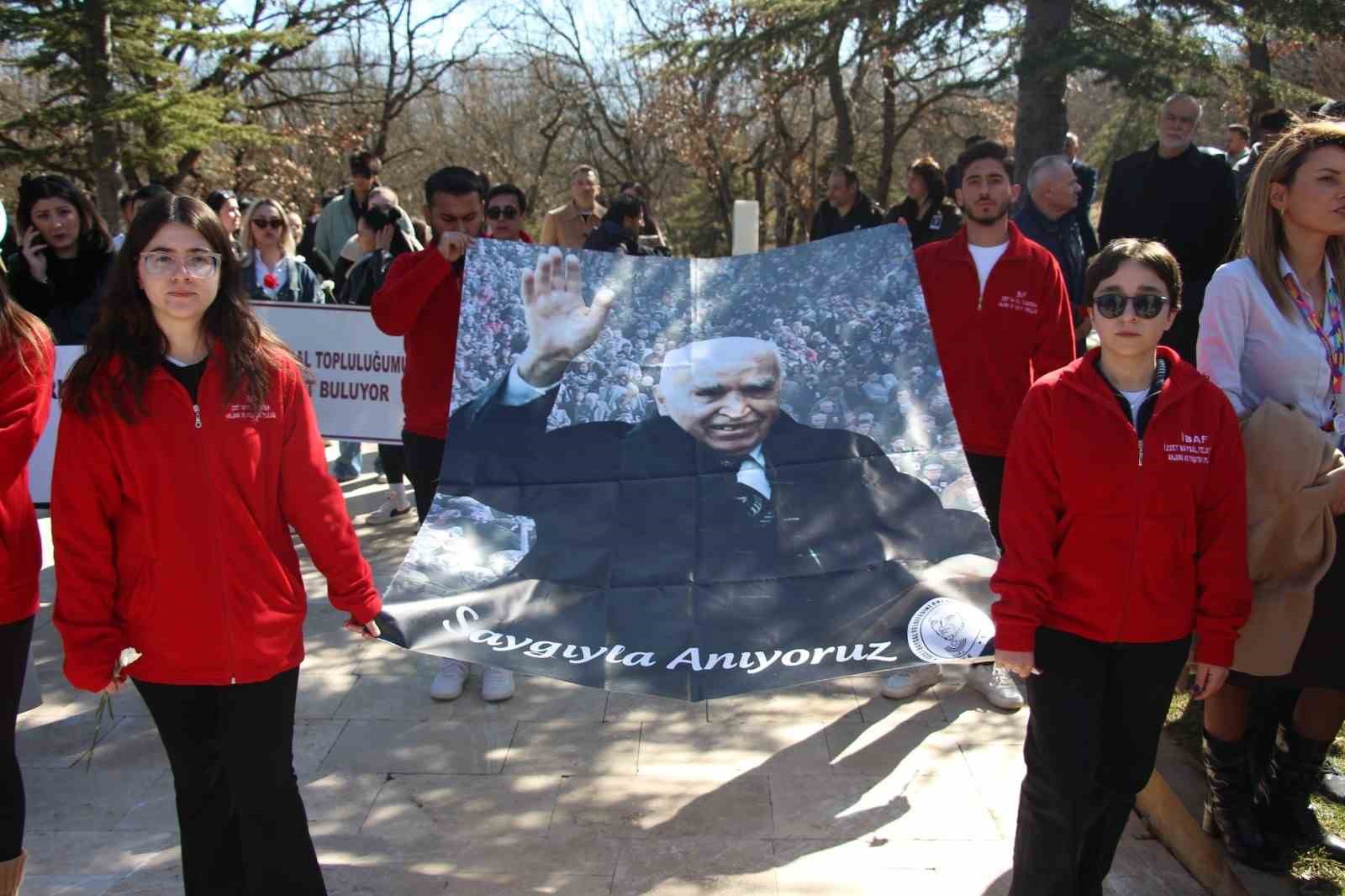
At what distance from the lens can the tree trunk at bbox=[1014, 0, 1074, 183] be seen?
958 cm

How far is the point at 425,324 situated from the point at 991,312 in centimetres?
206

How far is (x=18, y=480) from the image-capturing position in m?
2.87

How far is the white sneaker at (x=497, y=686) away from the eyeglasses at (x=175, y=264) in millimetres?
2250

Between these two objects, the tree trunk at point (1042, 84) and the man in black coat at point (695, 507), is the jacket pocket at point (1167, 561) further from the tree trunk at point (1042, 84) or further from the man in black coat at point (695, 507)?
the tree trunk at point (1042, 84)

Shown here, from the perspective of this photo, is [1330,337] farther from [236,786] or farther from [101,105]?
[101,105]

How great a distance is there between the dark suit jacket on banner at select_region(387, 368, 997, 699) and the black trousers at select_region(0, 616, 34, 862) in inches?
44.3

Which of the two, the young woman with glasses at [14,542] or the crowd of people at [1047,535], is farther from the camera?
the young woman with glasses at [14,542]

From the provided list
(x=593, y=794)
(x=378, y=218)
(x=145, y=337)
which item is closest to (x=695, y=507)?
(x=593, y=794)

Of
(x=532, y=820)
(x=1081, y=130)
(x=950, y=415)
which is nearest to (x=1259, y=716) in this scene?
(x=950, y=415)

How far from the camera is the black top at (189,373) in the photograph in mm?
2561

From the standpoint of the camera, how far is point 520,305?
3883mm

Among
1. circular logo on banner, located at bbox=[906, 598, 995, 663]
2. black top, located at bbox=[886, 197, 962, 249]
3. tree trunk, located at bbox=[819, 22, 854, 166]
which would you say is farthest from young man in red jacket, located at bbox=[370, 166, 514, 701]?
tree trunk, located at bbox=[819, 22, 854, 166]

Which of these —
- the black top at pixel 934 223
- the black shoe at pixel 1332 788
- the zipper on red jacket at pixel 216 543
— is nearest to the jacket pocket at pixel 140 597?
the zipper on red jacket at pixel 216 543

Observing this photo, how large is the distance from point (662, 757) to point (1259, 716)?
6.26 ft
